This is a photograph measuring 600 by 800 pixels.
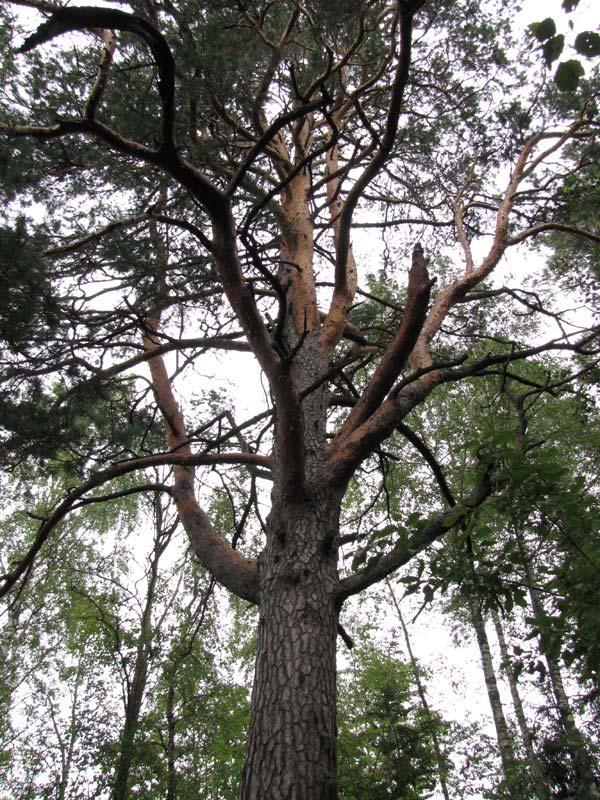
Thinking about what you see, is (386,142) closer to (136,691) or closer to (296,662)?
(296,662)

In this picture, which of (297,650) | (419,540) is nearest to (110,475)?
(297,650)

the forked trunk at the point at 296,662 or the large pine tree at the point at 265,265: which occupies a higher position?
the large pine tree at the point at 265,265

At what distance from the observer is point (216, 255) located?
259cm

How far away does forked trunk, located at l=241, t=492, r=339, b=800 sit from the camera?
2105 mm

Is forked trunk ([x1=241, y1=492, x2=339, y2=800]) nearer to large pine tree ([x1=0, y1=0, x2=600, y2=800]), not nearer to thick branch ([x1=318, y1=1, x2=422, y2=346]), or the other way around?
large pine tree ([x1=0, y1=0, x2=600, y2=800])

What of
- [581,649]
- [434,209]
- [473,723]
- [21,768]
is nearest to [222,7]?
[434,209]

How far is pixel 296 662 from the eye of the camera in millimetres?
2426

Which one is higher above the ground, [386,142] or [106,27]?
[386,142]

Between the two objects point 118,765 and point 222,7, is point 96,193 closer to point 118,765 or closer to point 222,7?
point 222,7

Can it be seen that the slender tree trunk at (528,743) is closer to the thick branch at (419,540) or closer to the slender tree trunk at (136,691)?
the thick branch at (419,540)

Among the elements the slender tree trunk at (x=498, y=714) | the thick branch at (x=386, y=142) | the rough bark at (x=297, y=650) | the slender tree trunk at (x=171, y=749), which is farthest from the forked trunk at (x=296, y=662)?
the slender tree trunk at (x=171, y=749)

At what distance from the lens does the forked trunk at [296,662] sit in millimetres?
2105

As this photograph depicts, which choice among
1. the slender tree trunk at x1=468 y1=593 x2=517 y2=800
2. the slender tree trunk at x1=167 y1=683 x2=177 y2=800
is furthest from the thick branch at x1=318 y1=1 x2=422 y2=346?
the slender tree trunk at x1=167 y1=683 x2=177 y2=800

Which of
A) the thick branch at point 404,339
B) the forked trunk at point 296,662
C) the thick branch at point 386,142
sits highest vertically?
the thick branch at point 386,142
